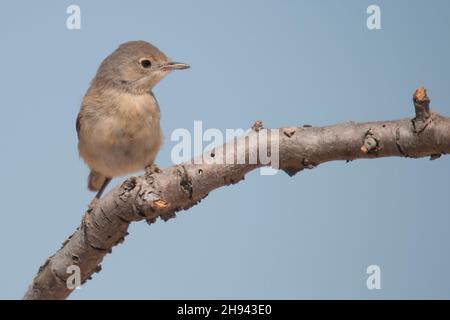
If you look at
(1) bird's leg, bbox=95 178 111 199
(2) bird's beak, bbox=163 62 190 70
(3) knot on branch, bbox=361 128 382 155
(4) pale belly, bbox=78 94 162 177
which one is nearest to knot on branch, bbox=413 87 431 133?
(3) knot on branch, bbox=361 128 382 155

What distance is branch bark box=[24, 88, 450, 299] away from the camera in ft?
14.3

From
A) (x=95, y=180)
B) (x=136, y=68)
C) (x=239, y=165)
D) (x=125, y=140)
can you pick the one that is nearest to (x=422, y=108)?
(x=239, y=165)

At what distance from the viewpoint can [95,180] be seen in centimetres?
746

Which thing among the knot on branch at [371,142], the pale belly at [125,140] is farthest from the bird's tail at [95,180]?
the knot on branch at [371,142]

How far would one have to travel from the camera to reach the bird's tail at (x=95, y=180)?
7.40 m

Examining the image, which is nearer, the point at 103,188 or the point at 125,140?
the point at 125,140

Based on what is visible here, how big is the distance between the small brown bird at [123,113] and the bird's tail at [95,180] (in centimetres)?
7

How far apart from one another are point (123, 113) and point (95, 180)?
125cm

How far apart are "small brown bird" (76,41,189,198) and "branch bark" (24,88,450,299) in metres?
1.14

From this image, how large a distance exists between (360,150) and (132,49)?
3.41 m

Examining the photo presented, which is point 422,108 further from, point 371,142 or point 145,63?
point 145,63

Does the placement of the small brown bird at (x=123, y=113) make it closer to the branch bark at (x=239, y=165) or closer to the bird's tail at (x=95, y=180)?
the bird's tail at (x=95, y=180)
